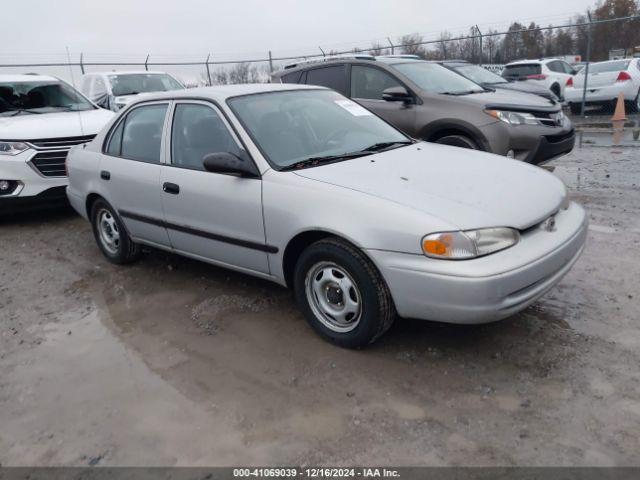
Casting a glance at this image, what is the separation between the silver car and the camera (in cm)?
291

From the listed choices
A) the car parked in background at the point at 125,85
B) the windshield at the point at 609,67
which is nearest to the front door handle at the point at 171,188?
the car parked in background at the point at 125,85

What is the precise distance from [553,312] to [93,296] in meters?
3.66

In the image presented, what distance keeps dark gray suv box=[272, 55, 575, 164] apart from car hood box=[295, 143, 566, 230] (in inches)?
100

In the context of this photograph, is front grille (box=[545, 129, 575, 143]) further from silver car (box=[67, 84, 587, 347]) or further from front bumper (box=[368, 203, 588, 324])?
front bumper (box=[368, 203, 588, 324])

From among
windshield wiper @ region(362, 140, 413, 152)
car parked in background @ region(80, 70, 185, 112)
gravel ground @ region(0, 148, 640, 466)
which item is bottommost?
gravel ground @ region(0, 148, 640, 466)

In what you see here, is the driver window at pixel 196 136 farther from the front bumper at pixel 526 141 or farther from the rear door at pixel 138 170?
the front bumper at pixel 526 141

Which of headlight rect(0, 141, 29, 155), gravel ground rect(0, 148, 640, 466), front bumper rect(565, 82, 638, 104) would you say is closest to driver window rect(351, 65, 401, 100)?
gravel ground rect(0, 148, 640, 466)

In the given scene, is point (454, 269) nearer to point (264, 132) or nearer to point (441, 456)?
point (441, 456)

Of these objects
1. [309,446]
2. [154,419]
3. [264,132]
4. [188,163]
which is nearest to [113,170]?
[188,163]

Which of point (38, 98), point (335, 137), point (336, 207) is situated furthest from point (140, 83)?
point (336, 207)

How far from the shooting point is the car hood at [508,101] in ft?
21.4

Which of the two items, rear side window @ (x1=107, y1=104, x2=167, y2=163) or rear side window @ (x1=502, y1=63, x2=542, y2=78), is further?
rear side window @ (x1=502, y1=63, x2=542, y2=78)

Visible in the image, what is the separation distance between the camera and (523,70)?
18031mm

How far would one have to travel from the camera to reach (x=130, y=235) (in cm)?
495
